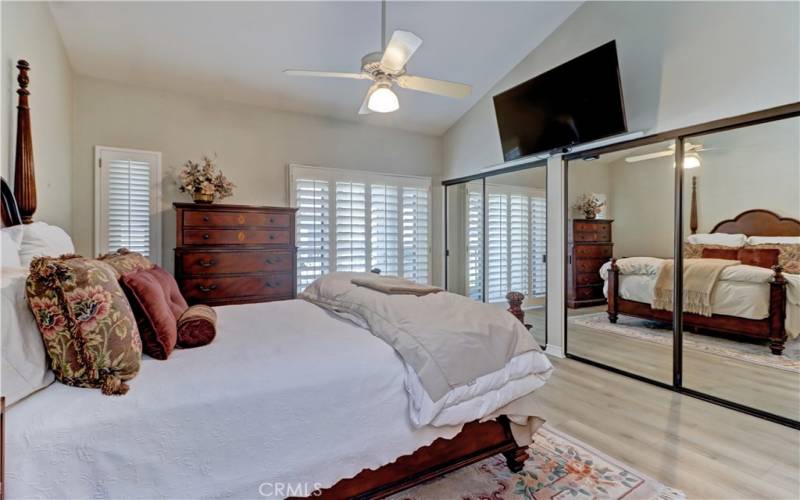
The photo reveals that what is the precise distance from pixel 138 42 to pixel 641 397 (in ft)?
15.9

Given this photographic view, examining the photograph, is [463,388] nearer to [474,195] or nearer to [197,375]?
[197,375]

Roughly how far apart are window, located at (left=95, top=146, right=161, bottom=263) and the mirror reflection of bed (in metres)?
4.14

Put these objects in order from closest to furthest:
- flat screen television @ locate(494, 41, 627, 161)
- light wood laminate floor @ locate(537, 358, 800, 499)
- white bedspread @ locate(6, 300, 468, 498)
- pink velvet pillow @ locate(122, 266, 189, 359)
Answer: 1. white bedspread @ locate(6, 300, 468, 498)
2. pink velvet pillow @ locate(122, 266, 189, 359)
3. light wood laminate floor @ locate(537, 358, 800, 499)
4. flat screen television @ locate(494, 41, 627, 161)

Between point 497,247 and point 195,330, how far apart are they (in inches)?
144

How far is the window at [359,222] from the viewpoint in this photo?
4297 mm

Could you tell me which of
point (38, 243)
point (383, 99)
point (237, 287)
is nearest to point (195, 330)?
point (38, 243)

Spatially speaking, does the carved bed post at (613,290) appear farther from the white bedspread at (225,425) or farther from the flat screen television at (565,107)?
the white bedspread at (225,425)

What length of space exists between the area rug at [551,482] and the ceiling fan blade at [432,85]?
7.60 ft

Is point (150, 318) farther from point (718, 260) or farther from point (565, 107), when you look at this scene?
point (718, 260)

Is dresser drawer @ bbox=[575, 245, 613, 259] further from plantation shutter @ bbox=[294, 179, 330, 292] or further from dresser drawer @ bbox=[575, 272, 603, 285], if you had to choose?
plantation shutter @ bbox=[294, 179, 330, 292]

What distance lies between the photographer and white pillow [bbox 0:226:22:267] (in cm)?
143

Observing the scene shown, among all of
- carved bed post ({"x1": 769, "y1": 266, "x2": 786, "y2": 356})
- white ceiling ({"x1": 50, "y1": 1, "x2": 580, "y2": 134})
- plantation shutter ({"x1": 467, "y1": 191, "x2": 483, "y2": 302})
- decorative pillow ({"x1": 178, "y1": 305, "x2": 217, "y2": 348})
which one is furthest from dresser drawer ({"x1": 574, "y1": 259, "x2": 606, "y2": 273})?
decorative pillow ({"x1": 178, "y1": 305, "x2": 217, "y2": 348})

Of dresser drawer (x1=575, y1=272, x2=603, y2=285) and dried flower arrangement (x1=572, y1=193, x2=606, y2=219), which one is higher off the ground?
dried flower arrangement (x1=572, y1=193, x2=606, y2=219)

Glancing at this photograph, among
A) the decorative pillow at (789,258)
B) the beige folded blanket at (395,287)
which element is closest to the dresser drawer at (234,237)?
the beige folded blanket at (395,287)
